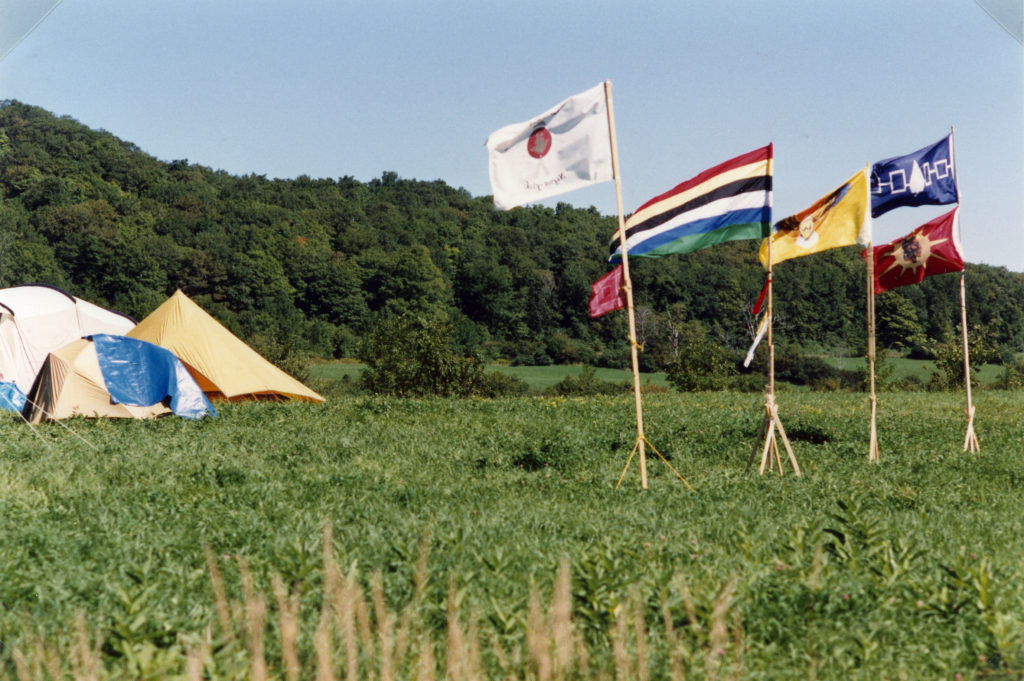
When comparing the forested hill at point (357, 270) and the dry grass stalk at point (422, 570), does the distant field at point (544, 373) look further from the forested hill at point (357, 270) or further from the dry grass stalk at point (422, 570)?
the dry grass stalk at point (422, 570)

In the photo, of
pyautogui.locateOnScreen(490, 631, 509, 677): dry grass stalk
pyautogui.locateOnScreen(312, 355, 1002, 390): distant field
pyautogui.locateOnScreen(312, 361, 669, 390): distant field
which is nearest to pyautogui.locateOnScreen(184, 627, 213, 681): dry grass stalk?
pyautogui.locateOnScreen(490, 631, 509, 677): dry grass stalk

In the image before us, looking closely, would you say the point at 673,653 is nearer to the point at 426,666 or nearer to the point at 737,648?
the point at 737,648

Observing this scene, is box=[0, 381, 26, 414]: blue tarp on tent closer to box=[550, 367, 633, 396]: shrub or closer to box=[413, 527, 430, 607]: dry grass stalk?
box=[413, 527, 430, 607]: dry grass stalk

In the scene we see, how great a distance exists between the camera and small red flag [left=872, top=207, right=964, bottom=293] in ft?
34.3

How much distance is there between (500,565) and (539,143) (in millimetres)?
4526

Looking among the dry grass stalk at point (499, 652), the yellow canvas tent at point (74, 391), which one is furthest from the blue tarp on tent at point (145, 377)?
the dry grass stalk at point (499, 652)

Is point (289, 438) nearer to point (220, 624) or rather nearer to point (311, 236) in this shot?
point (220, 624)

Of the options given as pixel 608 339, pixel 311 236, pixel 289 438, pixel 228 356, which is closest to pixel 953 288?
pixel 608 339

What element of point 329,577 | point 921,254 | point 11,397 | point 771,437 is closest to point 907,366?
point 921,254

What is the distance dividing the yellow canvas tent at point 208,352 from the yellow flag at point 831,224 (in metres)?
13.1

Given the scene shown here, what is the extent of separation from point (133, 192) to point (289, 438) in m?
55.8

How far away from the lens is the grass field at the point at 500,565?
3.52 meters

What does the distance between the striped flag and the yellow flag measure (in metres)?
1.27

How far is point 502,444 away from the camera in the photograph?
34.9 feet
